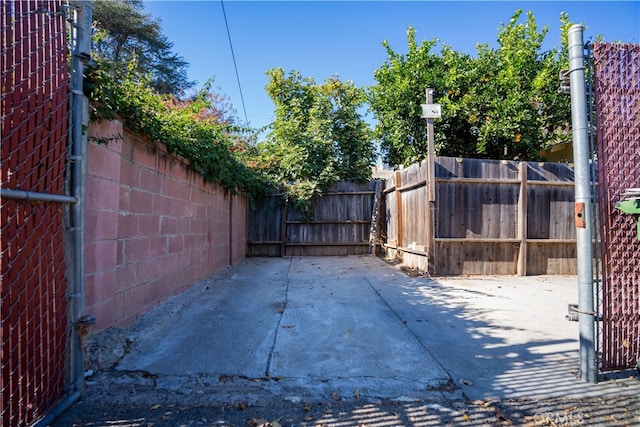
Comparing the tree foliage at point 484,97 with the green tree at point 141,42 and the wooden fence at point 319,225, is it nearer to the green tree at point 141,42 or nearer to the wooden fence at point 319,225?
the wooden fence at point 319,225

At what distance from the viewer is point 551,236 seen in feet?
22.2

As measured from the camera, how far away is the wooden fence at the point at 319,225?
32.8 ft

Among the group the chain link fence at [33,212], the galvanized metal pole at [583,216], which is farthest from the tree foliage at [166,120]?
the galvanized metal pole at [583,216]

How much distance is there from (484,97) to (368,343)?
7.69 meters

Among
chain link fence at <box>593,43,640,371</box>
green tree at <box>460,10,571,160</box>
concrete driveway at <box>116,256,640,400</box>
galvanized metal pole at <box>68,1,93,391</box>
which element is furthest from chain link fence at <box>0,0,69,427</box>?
green tree at <box>460,10,571,160</box>

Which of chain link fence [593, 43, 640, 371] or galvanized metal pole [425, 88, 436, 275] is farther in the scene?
galvanized metal pole [425, 88, 436, 275]

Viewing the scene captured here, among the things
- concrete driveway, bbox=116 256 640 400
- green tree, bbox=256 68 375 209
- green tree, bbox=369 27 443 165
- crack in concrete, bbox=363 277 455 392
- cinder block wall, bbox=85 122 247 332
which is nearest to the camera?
concrete driveway, bbox=116 256 640 400

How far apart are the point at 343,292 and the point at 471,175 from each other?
347 centimetres

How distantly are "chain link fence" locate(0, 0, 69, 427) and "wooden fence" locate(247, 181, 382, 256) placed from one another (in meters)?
7.85

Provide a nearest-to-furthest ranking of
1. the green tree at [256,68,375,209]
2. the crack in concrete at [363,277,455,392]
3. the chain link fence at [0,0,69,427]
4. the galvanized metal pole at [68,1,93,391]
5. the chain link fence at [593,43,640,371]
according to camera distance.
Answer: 1. the chain link fence at [0,0,69,427]
2. the galvanized metal pole at [68,1,93,391]
3. the chain link fence at [593,43,640,371]
4. the crack in concrete at [363,277,455,392]
5. the green tree at [256,68,375,209]

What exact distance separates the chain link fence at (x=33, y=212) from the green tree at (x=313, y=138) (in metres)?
7.77

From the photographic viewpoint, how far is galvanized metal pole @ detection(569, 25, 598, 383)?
2.49 meters

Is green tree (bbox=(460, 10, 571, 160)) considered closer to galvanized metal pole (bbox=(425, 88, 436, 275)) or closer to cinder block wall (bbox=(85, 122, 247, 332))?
galvanized metal pole (bbox=(425, 88, 436, 275))

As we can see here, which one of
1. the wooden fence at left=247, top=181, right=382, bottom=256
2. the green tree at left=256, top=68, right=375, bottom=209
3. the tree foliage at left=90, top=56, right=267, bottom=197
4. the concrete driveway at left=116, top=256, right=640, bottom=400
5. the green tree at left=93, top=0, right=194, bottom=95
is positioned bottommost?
the concrete driveway at left=116, top=256, right=640, bottom=400
